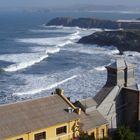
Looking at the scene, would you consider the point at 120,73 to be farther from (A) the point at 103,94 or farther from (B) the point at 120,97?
(A) the point at 103,94

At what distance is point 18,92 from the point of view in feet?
141

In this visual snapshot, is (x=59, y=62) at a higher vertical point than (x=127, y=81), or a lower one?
lower

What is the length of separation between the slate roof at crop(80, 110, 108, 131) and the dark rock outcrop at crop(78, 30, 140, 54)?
5444 centimetres

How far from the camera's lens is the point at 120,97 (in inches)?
1017

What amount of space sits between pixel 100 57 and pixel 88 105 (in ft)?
149

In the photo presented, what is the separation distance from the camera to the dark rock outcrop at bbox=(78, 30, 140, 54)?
266 ft

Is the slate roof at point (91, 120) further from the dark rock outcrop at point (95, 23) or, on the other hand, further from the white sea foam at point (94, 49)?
the dark rock outcrop at point (95, 23)

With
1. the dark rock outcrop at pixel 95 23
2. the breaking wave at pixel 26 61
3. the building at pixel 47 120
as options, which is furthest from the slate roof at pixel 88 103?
the dark rock outcrop at pixel 95 23

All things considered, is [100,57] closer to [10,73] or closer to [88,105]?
[10,73]

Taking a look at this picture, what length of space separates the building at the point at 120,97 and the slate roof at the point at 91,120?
0.85m

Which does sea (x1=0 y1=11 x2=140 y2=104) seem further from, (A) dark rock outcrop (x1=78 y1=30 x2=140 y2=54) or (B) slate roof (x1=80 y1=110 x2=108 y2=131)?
(B) slate roof (x1=80 y1=110 x2=108 y2=131)

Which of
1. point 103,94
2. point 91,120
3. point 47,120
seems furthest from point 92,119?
point 47,120

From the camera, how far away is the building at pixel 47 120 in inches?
817

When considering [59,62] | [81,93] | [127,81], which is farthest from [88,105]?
[59,62]
